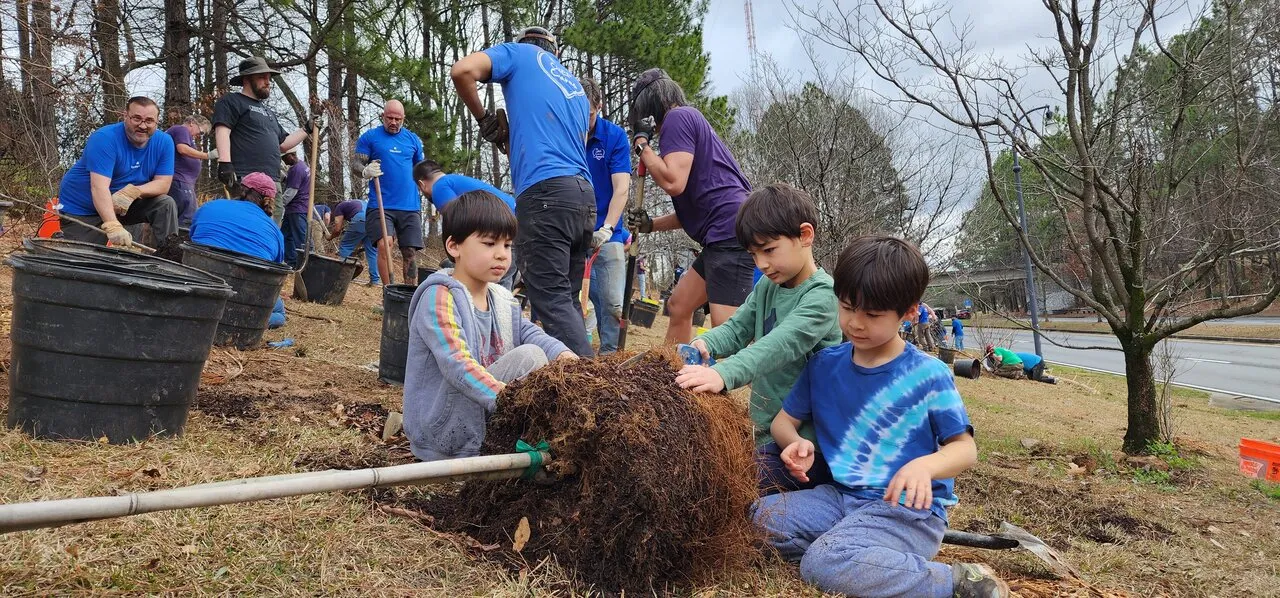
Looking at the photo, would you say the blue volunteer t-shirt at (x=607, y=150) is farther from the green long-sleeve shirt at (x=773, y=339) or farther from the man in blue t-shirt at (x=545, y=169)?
the green long-sleeve shirt at (x=773, y=339)

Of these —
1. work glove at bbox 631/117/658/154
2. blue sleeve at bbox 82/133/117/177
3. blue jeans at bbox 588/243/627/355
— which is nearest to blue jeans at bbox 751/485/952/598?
work glove at bbox 631/117/658/154

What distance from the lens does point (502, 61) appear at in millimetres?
4152

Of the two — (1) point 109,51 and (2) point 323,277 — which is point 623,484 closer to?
(2) point 323,277

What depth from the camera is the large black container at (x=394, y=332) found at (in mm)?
4688

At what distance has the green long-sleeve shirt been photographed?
2713mm

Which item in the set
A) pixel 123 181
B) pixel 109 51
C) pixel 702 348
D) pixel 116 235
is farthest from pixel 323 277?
pixel 702 348

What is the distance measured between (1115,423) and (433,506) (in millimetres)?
8149

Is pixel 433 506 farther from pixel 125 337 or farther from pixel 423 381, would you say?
pixel 125 337

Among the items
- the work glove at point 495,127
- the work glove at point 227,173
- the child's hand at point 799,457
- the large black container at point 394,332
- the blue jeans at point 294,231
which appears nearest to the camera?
the child's hand at point 799,457

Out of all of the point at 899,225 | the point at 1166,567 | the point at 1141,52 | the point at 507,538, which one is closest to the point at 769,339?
the point at 507,538

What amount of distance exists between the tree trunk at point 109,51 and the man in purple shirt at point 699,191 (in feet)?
28.1

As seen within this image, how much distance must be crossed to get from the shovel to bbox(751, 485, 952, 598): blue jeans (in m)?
0.38

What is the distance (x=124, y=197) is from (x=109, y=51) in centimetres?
740

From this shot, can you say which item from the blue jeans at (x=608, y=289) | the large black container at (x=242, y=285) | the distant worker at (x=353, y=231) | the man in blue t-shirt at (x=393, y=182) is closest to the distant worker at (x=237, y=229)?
the large black container at (x=242, y=285)
